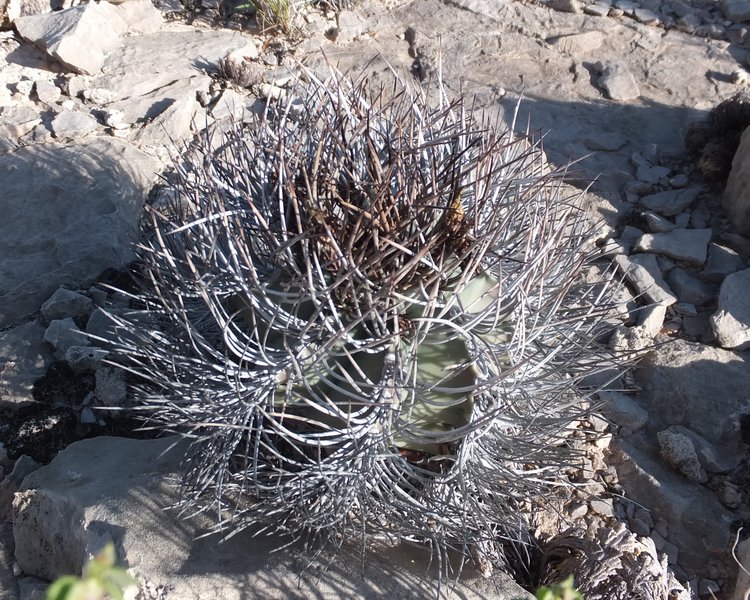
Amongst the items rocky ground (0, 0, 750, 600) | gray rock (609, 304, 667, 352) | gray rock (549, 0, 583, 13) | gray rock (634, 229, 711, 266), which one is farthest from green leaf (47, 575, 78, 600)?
gray rock (549, 0, 583, 13)

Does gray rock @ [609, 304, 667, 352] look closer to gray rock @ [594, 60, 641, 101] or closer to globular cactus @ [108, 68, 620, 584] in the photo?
globular cactus @ [108, 68, 620, 584]

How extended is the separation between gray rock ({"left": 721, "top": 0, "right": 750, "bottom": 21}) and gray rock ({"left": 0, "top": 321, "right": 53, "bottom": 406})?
4533 millimetres

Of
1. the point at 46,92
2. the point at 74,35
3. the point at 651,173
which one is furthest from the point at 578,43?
the point at 46,92

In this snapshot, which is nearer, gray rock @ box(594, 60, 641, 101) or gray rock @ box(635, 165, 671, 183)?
gray rock @ box(635, 165, 671, 183)

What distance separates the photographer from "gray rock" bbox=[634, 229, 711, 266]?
116 inches

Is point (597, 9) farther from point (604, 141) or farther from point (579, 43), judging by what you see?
point (604, 141)

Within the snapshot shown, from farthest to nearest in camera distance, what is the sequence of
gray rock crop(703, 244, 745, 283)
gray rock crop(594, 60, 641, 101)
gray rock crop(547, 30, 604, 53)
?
1. gray rock crop(547, 30, 604, 53)
2. gray rock crop(594, 60, 641, 101)
3. gray rock crop(703, 244, 745, 283)

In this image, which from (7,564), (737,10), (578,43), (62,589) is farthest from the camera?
(737,10)

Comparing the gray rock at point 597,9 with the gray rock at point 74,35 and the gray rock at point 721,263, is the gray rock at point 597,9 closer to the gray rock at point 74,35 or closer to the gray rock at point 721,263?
the gray rock at point 721,263

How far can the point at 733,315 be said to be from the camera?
2.62 metres

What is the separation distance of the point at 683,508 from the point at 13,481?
1.96m

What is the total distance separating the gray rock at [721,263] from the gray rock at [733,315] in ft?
0.30

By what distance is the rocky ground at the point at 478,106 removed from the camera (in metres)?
1.67

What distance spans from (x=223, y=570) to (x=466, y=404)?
2.09ft
